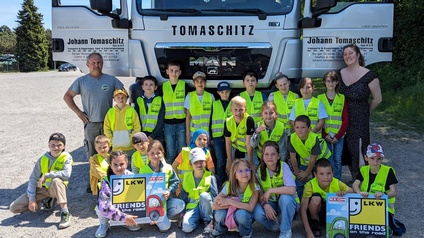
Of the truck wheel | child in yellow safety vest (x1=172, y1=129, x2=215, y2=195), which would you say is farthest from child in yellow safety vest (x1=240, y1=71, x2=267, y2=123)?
the truck wheel

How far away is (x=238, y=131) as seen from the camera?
4656mm

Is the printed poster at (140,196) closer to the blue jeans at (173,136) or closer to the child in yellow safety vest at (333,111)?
the blue jeans at (173,136)

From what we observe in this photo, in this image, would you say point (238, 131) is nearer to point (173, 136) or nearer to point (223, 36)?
point (173, 136)

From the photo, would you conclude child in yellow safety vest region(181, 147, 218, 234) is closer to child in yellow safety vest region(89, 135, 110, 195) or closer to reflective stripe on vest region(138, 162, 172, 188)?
reflective stripe on vest region(138, 162, 172, 188)

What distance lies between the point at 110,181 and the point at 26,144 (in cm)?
500

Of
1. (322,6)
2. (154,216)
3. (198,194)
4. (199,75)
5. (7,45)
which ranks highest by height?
(7,45)

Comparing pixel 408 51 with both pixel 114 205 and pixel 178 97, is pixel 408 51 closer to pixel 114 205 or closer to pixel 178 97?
pixel 178 97

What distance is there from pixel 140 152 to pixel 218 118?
1.07 meters

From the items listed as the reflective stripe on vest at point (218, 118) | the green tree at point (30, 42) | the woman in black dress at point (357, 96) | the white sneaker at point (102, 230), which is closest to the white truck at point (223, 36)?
the woman in black dress at point (357, 96)

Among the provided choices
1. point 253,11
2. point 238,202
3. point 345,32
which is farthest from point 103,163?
point 345,32

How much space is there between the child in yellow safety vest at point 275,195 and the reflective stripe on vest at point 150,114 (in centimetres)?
165

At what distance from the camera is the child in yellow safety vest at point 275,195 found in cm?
373

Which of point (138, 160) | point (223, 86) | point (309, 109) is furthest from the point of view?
point (223, 86)

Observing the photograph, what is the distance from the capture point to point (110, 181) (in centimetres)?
396
